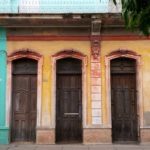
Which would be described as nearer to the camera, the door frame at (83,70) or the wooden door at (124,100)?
the door frame at (83,70)

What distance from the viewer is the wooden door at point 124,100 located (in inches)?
520

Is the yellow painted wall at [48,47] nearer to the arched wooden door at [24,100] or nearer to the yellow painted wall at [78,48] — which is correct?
the yellow painted wall at [78,48]

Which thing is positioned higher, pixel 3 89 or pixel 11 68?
pixel 11 68

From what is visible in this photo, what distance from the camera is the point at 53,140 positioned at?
1280 centimetres

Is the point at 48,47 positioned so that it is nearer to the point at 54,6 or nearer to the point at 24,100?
the point at 54,6

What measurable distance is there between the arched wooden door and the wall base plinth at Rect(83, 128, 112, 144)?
1890 mm

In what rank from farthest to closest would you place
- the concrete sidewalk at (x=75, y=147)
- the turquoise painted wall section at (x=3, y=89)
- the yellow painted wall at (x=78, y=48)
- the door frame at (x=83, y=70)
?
1. the yellow painted wall at (x=78, y=48)
2. the door frame at (x=83, y=70)
3. the turquoise painted wall section at (x=3, y=89)
4. the concrete sidewalk at (x=75, y=147)

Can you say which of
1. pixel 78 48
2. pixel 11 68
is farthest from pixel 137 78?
pixel 11 68

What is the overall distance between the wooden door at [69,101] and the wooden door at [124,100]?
4.10ft

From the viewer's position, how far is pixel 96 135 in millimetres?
12797

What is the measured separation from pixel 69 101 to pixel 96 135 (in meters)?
1.60

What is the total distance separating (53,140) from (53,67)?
259 cm

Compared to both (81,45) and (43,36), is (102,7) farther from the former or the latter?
(43,36)

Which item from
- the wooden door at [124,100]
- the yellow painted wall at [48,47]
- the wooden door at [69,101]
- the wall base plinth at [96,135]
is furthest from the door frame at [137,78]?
the wooden door at [69,101]
